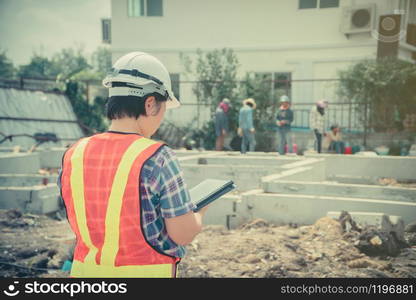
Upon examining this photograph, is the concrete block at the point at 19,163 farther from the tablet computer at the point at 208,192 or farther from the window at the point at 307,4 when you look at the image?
the window at the point at 307,4

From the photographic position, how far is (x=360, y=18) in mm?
14391

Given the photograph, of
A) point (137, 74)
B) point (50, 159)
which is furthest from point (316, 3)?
point (137, 74)

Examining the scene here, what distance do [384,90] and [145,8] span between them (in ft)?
32.8

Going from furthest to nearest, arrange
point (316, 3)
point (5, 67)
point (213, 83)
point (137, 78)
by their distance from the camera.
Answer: point (5, 67) → point (316, 3) → point (213, 83) → point (137, 78)

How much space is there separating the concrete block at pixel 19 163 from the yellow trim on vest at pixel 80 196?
7.92 metres

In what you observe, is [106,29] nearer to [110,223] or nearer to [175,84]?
[175,84]

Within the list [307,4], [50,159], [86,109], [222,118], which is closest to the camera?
[50,159]

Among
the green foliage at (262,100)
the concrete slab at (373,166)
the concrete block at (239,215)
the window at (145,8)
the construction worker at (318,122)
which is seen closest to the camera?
the concrete block at (239,215)

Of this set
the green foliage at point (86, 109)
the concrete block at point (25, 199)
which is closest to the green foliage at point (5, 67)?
the green foliage at point (86, 109)

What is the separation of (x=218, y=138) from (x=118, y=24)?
750cm

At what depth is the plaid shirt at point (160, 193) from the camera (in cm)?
154

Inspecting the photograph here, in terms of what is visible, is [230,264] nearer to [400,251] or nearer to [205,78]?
[400,251]

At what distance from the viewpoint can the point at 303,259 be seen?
15.7ft

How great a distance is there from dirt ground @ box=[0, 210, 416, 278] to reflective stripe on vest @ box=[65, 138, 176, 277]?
9.75ft
